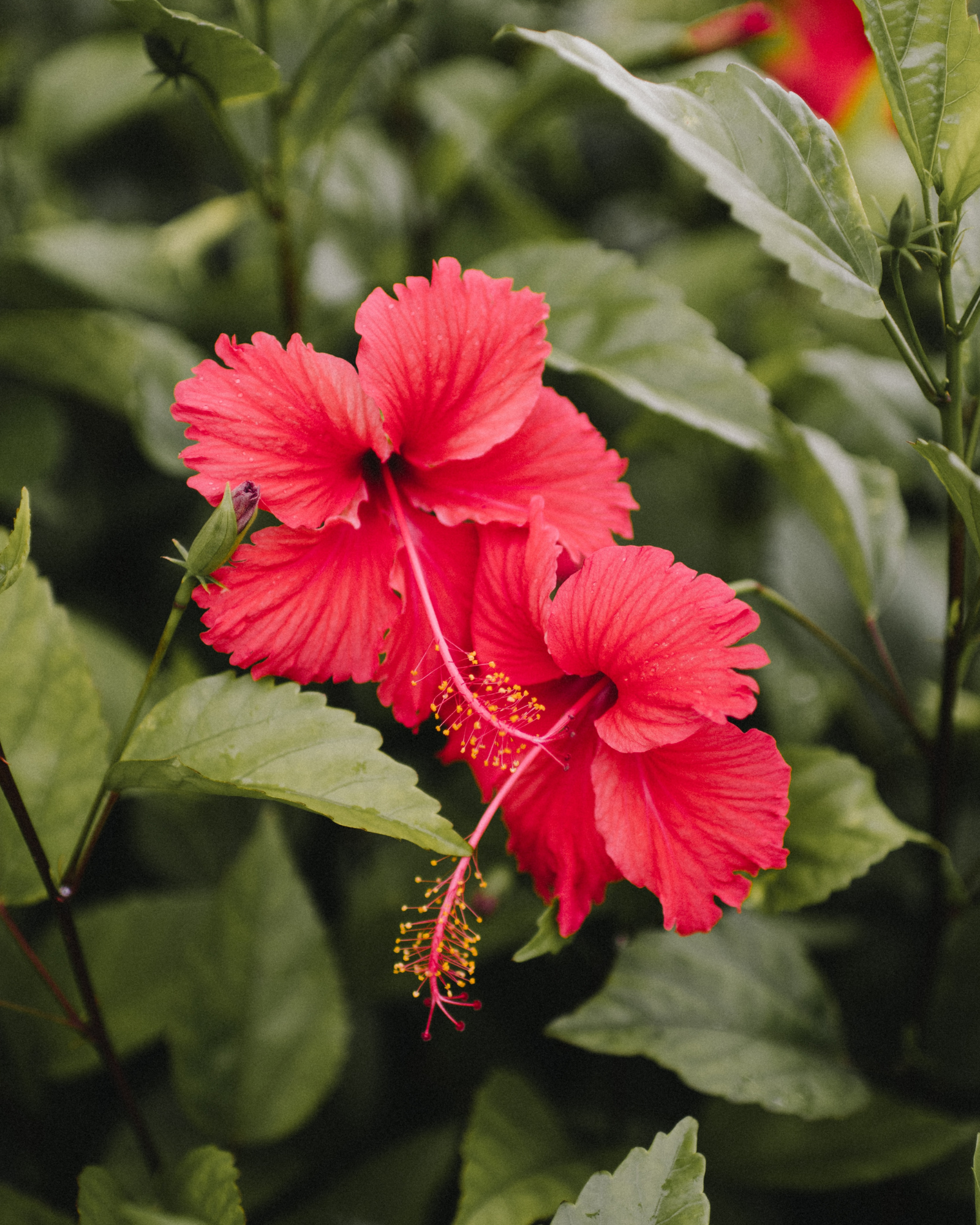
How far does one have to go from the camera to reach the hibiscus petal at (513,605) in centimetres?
61

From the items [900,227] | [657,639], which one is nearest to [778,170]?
[900,227]

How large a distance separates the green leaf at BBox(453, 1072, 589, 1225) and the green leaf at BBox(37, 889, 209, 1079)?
293mm

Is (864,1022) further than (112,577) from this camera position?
No

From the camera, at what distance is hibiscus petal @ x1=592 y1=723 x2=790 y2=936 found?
584 mm

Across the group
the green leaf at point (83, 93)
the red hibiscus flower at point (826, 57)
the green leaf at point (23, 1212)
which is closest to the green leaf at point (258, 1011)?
the green leaf at point (23, 1212)

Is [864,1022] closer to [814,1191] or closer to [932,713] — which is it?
[814,1191]

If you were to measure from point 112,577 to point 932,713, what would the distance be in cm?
101

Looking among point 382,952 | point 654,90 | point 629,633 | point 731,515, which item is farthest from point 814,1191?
point 654,90

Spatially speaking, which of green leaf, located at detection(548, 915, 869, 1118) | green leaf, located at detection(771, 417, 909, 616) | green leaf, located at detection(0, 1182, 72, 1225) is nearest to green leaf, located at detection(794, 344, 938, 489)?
green leaf, located at detection(771, 417, 909, 616)

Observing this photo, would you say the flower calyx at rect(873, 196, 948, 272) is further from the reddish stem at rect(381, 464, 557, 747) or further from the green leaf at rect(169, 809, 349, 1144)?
the green leaf at rect(169, 809, 349, 1144)

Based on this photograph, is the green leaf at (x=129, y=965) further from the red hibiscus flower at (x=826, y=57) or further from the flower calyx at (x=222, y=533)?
the red hibiscus flower at (x=826, y=57)

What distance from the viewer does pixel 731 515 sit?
1311 mm

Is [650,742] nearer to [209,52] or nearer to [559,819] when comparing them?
[559,819]

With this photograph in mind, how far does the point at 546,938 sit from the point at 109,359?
795 mm
